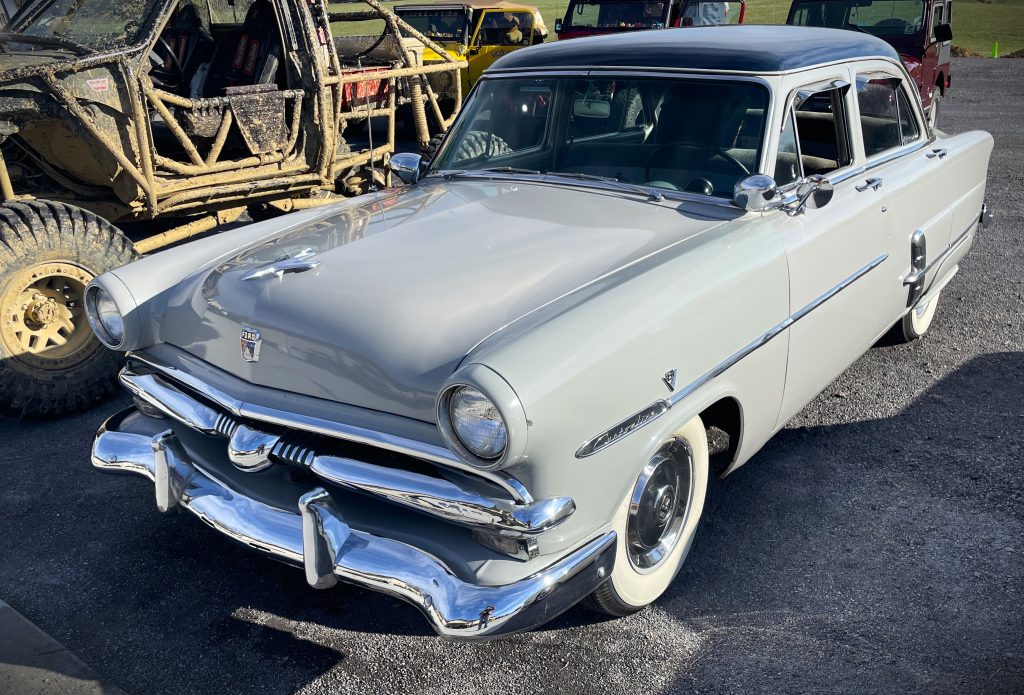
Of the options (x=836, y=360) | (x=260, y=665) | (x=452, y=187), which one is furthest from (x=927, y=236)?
(x=260, y=665)

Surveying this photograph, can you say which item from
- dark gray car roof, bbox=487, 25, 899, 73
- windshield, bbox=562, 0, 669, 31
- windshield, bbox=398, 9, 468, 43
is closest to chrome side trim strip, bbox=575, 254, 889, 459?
dark gray car roof, bbox=487, 25, 899, 73

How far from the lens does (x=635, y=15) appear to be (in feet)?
41.0

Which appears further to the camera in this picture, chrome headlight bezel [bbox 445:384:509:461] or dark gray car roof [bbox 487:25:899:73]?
dark gray car roof [bbox 487:25:899:73]

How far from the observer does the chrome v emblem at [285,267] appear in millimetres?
2828

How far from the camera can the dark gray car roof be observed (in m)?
3.38

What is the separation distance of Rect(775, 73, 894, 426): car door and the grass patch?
2254 centimetres

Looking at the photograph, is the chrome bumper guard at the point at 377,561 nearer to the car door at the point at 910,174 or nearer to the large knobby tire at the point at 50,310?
the large knobby tire at the point at 50,310

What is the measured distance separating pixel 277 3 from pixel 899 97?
12.7 ft

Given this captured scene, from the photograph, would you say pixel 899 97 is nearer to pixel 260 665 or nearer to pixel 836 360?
pixel 836 360

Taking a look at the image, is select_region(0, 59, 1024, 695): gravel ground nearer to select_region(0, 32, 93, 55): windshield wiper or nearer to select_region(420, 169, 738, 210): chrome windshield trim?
select_region(420, 169, 738, 210): chrome windshield trim

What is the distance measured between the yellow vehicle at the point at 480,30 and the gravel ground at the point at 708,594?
10.1 meters

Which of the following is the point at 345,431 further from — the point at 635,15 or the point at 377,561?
the point at 635,15

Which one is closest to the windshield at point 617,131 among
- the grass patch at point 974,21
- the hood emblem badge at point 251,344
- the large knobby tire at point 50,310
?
the hood emblem badge at point 251,344

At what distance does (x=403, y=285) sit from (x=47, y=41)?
3968 millimetres
